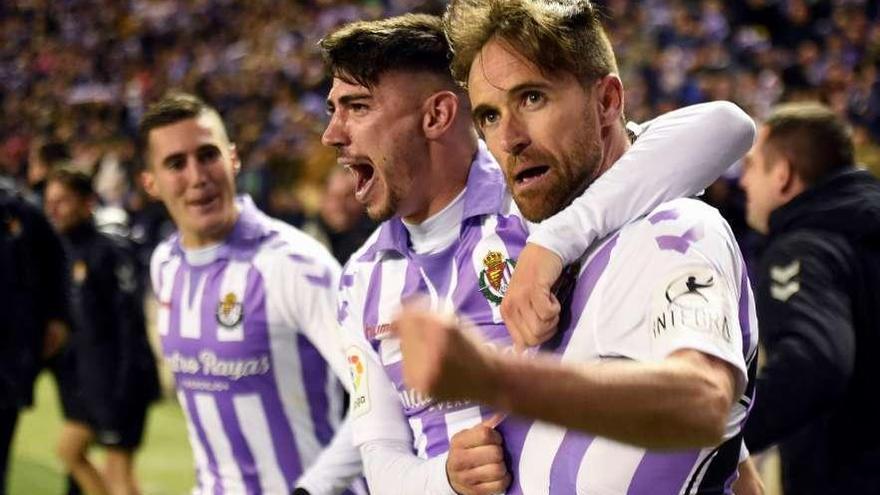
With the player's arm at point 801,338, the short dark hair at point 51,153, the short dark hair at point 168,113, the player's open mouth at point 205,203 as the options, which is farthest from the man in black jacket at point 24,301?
the player's arm at point 801,338

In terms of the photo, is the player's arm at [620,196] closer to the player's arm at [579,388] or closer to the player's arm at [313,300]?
the player's arm at [579,388]

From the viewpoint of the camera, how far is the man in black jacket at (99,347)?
712cm

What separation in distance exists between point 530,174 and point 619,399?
2.36ft

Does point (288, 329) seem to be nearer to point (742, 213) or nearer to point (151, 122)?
point (151, 122)

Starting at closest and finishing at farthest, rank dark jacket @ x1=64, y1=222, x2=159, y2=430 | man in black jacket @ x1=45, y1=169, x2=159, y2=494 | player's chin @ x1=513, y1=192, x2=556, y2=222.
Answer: player's chin @ x1=513, y1=192, x2=556, y2=222 → man in black jacket @ x1=45, y1=169, x2=159, y2=494 → dark jacket @ x1=64, y1=222, x2=159, y2=430

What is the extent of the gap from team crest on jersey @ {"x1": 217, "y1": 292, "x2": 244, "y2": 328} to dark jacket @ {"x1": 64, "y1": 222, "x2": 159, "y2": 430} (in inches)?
131

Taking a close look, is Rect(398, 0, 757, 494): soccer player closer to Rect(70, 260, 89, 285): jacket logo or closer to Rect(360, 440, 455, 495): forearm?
Rect(360, 440, 455, 495): forearm

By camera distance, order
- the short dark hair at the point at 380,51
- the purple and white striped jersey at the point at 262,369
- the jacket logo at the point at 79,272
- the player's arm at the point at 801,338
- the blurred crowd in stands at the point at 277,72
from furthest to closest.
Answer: the blurred crowd in stands at the point at 277,72
the jacket logo at the point at 79,272
the purple and white striped jersey at the point at 262,369
the player's arm at the point at 801,338
the short dark hair at the point at 380,51

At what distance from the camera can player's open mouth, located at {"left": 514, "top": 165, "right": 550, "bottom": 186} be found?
2.18 meters

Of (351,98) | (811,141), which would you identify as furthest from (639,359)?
(811,141)

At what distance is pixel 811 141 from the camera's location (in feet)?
12.5

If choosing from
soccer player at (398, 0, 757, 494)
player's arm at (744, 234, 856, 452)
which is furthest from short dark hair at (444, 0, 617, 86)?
player's arm at (744, 234, 856, 452)

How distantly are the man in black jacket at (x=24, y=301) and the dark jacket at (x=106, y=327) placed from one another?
49 centimetres

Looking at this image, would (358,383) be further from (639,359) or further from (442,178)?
(639,359)
